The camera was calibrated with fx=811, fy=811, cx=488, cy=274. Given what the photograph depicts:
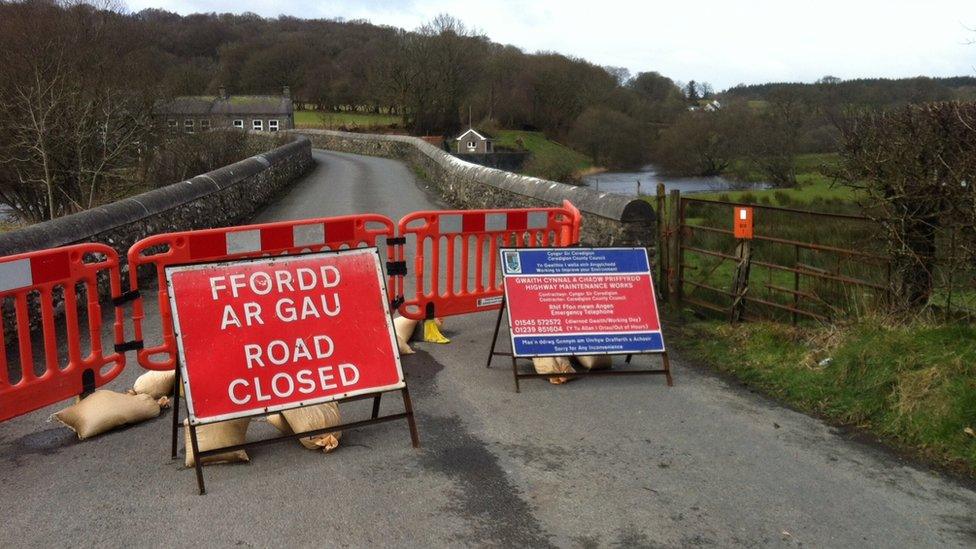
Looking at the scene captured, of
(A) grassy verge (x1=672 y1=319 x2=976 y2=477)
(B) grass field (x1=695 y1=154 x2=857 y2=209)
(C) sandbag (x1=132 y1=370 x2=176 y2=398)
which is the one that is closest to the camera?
(A) grassy verge (x1=672 y1=319 x2=976 y2=477)

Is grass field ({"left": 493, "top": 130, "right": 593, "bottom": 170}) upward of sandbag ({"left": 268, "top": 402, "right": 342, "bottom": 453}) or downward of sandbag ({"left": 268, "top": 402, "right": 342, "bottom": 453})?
upward

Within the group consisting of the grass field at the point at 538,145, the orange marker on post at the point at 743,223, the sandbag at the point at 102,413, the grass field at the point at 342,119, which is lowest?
the sandbag at the point at 102,413

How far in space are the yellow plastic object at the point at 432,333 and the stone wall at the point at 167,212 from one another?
3636 mm

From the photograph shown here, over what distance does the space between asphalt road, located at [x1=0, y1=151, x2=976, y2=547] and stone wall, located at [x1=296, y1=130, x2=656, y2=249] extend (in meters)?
3.31

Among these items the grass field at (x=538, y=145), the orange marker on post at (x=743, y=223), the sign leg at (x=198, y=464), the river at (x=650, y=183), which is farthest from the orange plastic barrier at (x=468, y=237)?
the grass field at (x=538, y=145)

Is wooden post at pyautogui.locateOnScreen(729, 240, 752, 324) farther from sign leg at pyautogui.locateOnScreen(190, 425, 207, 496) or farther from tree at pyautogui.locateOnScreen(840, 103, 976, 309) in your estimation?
sign leg at pyautogui.locateOnScreen(190, 425, 207, 496)

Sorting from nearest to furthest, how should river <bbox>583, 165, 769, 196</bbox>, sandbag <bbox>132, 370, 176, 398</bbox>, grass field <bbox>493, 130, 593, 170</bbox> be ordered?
sandbag <bbox>132, 370, 176, 398</bbox> < river <bbox>583, 165, 769, 196</bbox> < grass field <bbox>493, 130, 593, 170</bbox>

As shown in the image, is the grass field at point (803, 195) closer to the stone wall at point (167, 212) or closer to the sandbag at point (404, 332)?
the stone wall at point (167, 212)

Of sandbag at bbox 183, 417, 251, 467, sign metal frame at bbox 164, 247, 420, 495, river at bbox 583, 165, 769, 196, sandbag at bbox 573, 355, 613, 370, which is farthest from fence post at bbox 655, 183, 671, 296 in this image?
river at bbox 583, 165, 769, 196

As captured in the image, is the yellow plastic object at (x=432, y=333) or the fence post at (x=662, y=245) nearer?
the yellow plastic object at (x=432, y=333)

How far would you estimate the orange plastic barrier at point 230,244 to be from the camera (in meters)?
5.82

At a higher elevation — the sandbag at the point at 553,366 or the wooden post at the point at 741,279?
the wooden post at the point at 741,279

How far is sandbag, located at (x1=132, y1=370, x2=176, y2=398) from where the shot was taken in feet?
19.0

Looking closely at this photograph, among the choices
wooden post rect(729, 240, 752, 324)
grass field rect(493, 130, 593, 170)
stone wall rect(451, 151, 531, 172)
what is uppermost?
grass field rect(493, 130, 593, 170)
